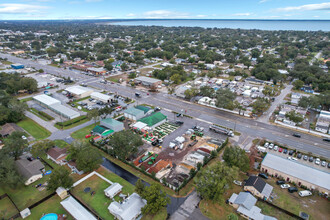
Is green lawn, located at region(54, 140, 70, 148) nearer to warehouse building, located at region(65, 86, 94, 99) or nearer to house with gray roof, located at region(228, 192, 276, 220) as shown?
warehouse building, located at region(65, 86, 94, 99)

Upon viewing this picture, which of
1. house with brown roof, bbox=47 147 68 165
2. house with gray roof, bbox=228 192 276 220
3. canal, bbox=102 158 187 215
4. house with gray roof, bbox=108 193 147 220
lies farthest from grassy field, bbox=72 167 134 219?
house with gray roof, bbox=228 192 276 220

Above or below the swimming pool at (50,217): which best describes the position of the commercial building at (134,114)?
above

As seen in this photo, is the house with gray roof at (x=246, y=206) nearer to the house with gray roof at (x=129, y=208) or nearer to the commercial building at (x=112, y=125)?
the house with gray roof at (x=129, y=208)

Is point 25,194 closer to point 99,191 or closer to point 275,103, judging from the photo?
point 99,191

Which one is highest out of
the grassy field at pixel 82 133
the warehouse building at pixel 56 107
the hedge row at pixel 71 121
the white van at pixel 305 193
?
the warehouse building at pixel 56 107

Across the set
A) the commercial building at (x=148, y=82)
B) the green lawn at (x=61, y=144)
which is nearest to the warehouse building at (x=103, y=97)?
the commercial building at (x=148, y=82)

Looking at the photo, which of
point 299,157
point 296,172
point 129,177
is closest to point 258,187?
point 296,172

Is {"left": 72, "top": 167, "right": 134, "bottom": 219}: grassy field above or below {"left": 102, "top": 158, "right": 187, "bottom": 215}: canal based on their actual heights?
above

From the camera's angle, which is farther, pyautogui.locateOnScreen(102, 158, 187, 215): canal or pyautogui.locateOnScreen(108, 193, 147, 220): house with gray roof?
pyautogui.locateOnScreen(102, 158, 187, 215): canal
